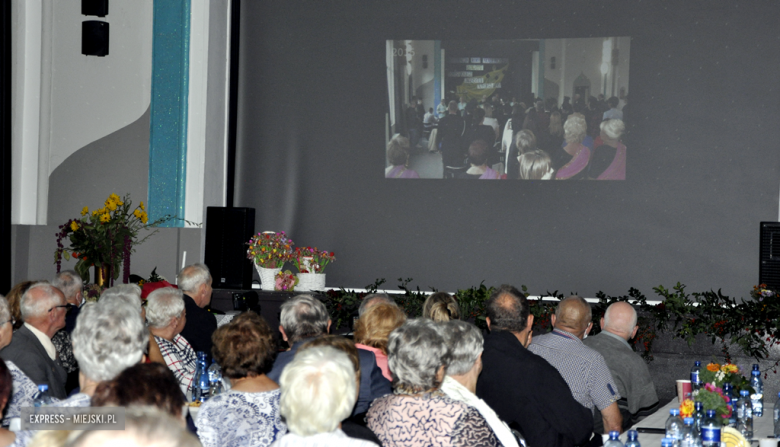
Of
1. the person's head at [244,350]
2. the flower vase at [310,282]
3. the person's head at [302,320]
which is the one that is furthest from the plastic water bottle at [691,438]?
the flower vase at [310,282]

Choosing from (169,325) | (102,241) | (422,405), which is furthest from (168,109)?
(422,405)

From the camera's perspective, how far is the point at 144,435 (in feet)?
3.23

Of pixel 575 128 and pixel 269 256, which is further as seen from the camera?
pixel 575 128

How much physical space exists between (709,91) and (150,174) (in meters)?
5.53

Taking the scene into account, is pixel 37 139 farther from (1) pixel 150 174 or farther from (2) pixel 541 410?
(2) pixel 541 410

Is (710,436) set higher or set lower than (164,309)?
lower

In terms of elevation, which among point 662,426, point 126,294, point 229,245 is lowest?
point 662,426

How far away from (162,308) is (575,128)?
4951 millimetres

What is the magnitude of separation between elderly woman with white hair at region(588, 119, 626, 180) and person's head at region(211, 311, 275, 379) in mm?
5386

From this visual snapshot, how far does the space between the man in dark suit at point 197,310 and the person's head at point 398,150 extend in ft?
11.2

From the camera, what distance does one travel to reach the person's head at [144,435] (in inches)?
38.5

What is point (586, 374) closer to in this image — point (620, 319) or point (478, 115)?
point (620, 319)

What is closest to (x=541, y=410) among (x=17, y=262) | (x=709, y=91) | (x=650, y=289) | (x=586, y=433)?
(x=586, y=433)

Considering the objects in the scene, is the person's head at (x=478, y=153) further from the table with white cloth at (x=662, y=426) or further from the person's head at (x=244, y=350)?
the person's head at (x=244, y=350)
